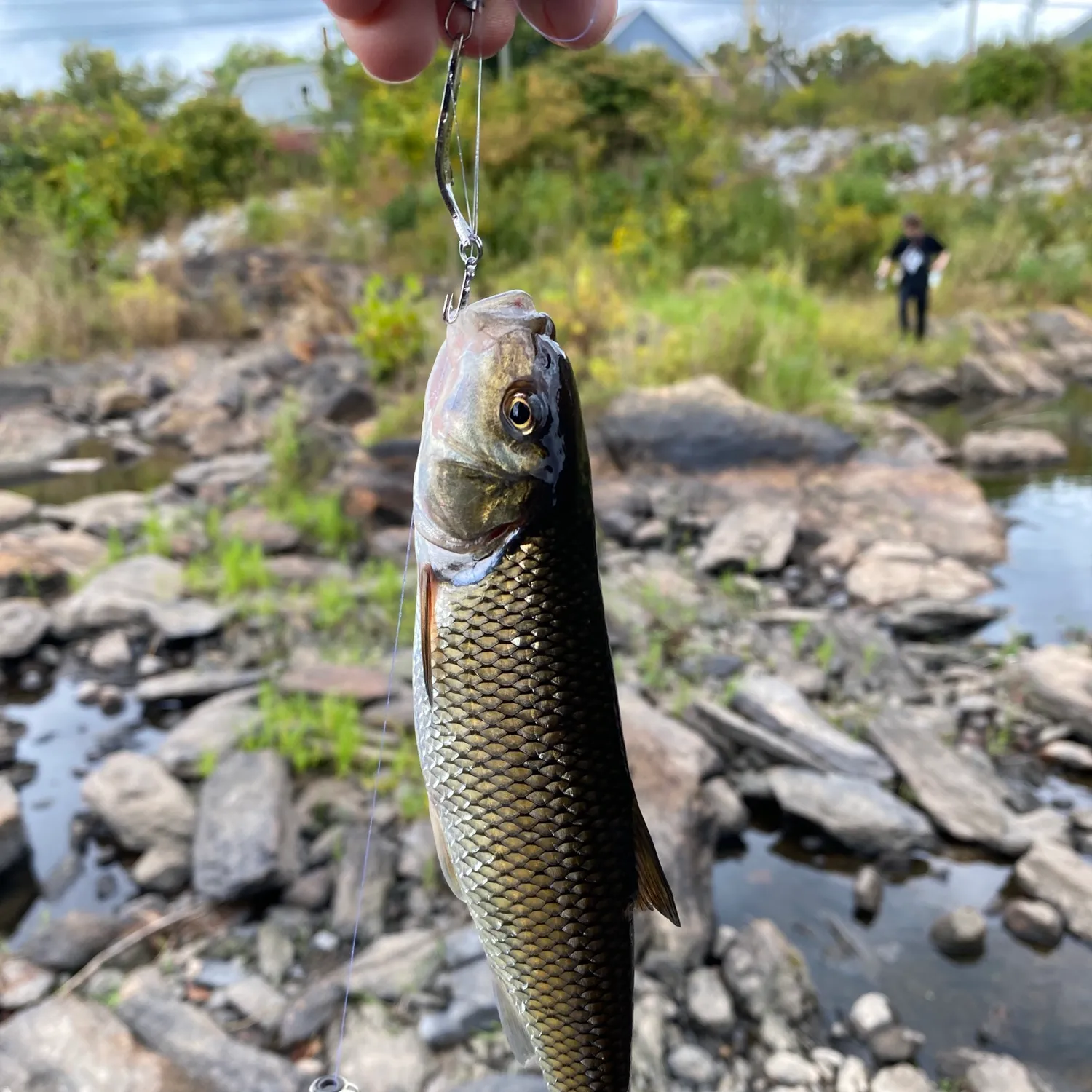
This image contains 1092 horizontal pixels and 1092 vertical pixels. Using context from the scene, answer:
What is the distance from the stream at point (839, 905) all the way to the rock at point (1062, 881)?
10 centimetres

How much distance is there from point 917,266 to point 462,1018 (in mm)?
13605

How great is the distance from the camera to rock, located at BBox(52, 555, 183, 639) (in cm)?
614

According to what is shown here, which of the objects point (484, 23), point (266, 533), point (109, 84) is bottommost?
point (266, 533)

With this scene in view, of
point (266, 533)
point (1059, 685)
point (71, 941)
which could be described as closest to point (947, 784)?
point (1059, 685)

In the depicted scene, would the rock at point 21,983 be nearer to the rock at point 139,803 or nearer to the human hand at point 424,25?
the rock at point 139,803

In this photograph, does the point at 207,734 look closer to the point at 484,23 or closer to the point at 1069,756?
the point at 484,23

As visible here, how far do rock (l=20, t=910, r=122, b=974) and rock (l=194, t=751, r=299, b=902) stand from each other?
0.37 meters

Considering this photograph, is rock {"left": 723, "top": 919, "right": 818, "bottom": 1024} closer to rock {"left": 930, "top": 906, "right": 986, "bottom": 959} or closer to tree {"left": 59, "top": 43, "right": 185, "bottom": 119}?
rock {"left": 930, "top": 906, "right": 986, "bottom": 959}

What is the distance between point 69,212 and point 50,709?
12560 mm

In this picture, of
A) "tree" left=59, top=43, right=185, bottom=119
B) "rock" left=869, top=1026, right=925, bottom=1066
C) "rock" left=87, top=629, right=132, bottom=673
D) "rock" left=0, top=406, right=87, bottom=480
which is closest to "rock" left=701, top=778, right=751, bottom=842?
"rock" left=869, top=1026, right=925, bottom=1066

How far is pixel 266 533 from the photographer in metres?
7.16

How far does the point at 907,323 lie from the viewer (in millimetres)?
14805

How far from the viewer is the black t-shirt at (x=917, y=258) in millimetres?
13695

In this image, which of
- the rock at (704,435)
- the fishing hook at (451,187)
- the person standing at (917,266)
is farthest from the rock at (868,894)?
A: the person standing at (917,266)
